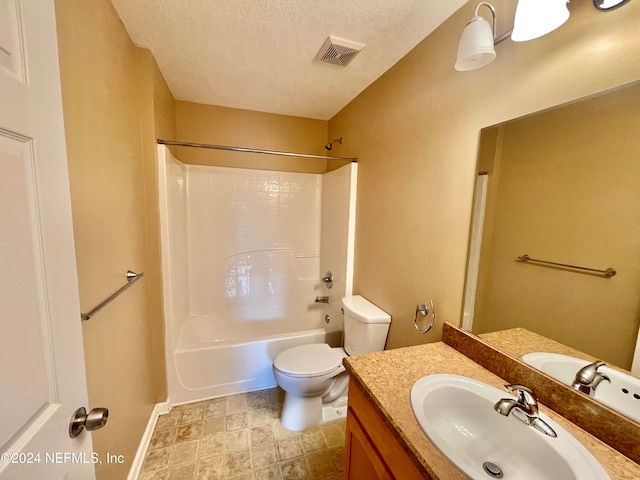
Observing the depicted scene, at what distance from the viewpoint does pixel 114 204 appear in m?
1.18

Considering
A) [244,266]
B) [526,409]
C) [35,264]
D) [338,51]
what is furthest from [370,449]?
[244,266]

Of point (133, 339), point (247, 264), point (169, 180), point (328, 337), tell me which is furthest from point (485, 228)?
point (247, 264)

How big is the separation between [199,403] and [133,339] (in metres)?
0.88

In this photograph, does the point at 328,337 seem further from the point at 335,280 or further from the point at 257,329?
the point at 257,329

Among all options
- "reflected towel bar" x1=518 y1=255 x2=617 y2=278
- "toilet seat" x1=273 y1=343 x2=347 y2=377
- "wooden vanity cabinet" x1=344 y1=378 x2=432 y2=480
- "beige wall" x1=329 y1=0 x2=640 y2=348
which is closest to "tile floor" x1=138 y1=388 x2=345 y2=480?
Result: "toilet seat" x1=273 y1=343 x2=347 y2=377

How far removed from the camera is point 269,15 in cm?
123

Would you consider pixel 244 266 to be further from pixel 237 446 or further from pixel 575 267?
pixel 575 267

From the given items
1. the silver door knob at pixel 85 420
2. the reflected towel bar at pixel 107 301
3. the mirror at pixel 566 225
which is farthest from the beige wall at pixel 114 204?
the mirror at pixel 566 225

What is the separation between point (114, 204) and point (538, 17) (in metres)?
1.73

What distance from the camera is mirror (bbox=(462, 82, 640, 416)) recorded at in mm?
698

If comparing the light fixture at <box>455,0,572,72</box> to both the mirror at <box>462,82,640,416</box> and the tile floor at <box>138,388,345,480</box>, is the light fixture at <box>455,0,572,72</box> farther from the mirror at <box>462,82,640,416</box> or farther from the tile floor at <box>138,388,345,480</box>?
the tile floor at <box>138,388,345,480</box>

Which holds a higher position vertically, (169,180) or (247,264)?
(169,180)

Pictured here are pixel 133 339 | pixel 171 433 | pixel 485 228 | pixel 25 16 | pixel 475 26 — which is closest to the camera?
pixel 25 16

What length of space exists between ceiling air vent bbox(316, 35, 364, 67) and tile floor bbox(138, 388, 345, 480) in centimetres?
236
